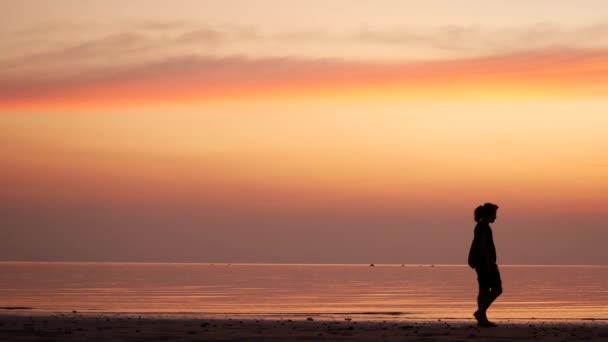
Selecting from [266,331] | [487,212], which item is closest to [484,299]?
[487,212]

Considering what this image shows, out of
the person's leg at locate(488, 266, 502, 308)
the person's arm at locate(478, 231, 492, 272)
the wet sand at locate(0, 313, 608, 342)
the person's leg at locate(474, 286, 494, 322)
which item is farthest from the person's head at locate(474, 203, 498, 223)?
the wet sand at locate(0, 313, 608, 342)

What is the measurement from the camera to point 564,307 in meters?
35.6

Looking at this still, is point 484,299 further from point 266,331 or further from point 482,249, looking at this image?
point 266,331

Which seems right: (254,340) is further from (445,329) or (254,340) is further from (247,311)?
(247,311)

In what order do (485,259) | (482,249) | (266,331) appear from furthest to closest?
(482,249), (485,259), (266,331)

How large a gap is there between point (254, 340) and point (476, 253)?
634 cm

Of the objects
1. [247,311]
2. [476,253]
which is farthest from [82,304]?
[476,253]

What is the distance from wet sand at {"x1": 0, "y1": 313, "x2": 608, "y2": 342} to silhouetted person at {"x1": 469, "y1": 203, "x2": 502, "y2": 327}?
0.73 meters

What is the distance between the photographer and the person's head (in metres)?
21.0

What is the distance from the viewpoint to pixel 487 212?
68.9 feet

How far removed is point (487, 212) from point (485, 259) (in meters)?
1.02

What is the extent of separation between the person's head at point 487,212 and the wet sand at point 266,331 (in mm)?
2329

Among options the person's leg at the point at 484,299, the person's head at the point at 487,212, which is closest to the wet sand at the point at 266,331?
the person's leg at the point at 484,299

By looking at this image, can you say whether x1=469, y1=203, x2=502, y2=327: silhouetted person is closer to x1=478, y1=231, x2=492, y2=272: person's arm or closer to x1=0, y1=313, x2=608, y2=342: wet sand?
x1=478, y1=231, x2=492, y2=272: person's arm
